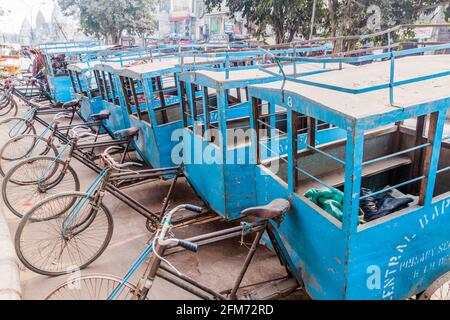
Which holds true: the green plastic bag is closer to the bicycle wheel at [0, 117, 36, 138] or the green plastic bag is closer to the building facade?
the bicycle wheel at [0, 117, 36, 138]

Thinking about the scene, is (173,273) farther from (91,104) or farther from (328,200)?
(91,104)

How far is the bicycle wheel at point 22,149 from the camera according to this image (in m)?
5.99

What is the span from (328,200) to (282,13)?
9.15m

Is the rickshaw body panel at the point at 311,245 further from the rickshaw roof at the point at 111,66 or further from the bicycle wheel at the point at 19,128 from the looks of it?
the bicycle wheel at the point at 19,128

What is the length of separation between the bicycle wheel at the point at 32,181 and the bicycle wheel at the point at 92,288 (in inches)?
77.0

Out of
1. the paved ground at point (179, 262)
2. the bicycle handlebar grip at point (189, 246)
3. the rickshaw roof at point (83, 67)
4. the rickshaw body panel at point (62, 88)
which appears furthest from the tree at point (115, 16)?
the bicycle handlebar grip at point (189, 246)

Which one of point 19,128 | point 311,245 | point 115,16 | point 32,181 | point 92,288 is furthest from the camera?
point 115,16

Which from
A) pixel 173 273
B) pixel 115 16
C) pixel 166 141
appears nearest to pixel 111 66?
pixel 166 141

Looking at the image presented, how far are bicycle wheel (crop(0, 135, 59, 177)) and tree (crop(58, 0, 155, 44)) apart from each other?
62.8 ft

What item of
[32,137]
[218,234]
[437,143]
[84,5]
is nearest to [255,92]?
[218,234]

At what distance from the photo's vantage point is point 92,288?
10.1ft

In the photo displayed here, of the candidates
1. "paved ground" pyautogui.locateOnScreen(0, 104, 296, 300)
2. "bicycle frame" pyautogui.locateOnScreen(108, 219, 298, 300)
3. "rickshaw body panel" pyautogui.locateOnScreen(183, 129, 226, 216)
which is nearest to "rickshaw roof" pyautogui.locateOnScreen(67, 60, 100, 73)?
"paved ground" pyautogui.locateOnScreen(0, 104, 296, 300)

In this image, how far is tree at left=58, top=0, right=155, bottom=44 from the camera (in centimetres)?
2325

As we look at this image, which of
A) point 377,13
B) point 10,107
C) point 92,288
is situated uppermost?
point 377,13
